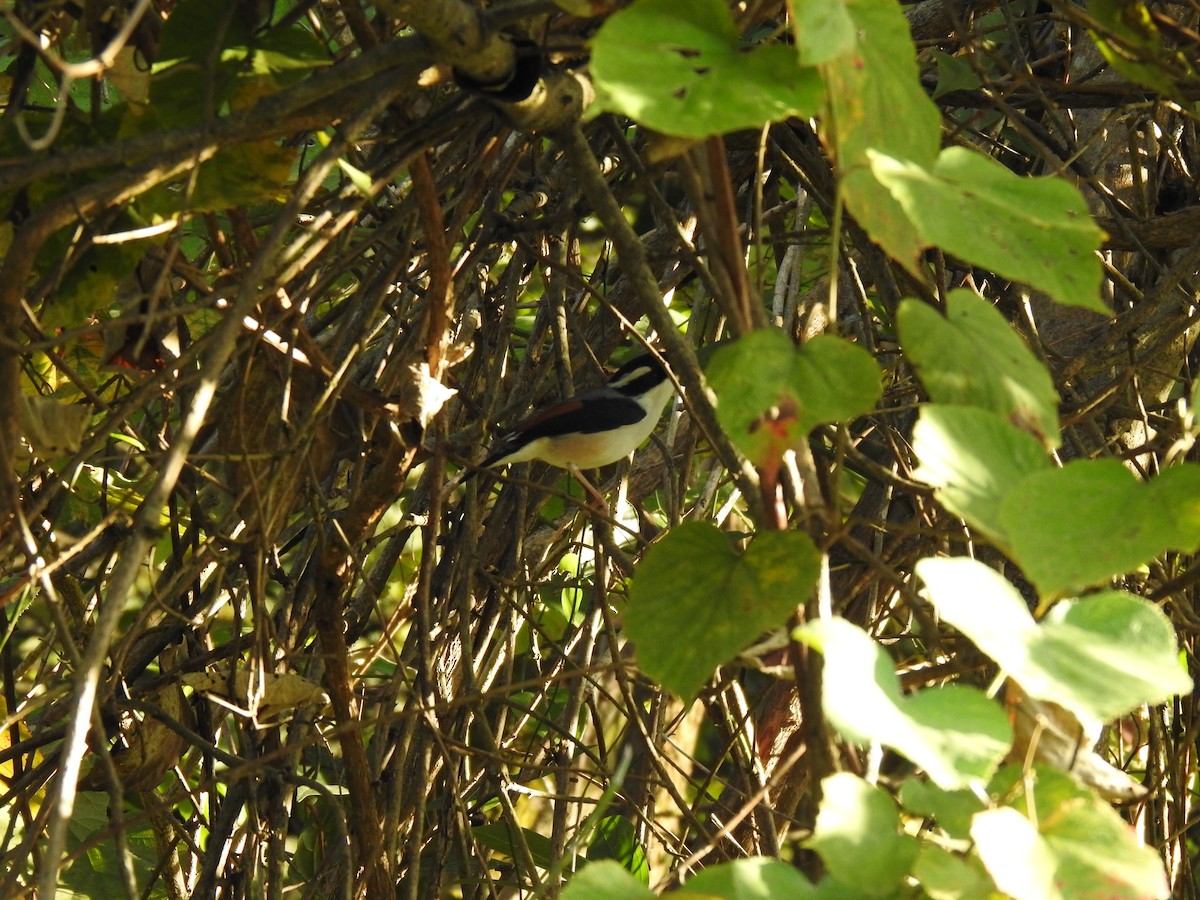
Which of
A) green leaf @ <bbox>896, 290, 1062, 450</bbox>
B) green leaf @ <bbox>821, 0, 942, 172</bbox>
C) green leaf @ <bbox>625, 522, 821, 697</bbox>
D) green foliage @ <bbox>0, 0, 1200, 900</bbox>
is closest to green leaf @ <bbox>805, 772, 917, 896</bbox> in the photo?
green foliage @ <bbox>0, 0, 1200, 900</bbox>

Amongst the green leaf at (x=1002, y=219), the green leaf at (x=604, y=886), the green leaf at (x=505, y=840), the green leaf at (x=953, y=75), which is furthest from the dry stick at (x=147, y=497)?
the green leaf at (x=505, y=840)

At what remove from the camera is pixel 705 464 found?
4.86 m

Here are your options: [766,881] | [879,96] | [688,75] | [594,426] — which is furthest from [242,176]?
[594,426]

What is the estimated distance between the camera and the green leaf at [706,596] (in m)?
1.25

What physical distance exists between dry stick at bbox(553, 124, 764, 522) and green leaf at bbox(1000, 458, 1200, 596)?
13.9 inches

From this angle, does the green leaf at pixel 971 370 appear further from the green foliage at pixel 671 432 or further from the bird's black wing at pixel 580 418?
the bird's black wing at pixel 580 418

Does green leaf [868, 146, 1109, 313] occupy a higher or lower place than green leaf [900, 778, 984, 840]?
higher

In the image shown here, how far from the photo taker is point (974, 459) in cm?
109

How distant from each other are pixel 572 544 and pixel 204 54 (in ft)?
5.58

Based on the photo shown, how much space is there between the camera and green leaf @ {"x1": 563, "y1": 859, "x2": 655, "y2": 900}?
1067 millimetres

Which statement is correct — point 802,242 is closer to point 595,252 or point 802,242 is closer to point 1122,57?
point 1122,57

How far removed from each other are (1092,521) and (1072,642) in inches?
4.3

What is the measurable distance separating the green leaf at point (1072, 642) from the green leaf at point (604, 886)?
374 millimetres

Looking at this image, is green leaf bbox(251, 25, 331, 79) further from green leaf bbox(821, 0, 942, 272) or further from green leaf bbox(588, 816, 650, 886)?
green leaf bbox(588, 816, 650, 886)
